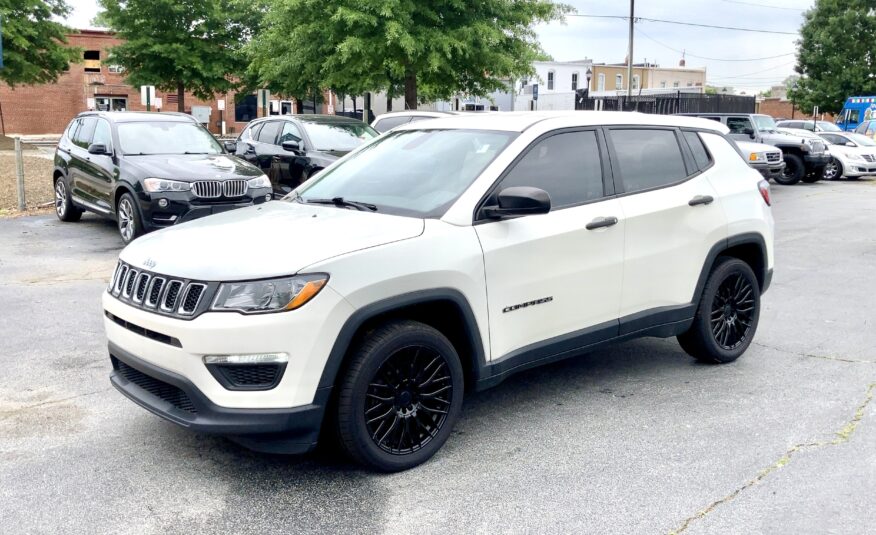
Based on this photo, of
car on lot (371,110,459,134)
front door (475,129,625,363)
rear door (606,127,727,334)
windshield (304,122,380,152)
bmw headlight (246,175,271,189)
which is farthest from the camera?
car on lot (371,110,459,134)

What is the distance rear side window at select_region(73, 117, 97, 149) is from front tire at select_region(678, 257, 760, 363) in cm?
942

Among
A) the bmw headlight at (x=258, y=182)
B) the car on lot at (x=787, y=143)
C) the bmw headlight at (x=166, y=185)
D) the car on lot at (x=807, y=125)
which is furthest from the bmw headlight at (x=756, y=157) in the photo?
the car on lot at (x=807, y=125)

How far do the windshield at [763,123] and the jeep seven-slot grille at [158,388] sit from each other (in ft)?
64.8

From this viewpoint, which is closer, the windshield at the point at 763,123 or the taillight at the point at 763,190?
the taillight at the point at 763,190

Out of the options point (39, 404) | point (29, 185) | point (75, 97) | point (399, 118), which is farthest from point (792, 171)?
point (75, 97)

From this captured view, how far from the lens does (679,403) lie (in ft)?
16.4

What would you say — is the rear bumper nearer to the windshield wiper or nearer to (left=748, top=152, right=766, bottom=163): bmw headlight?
the windshield wiper

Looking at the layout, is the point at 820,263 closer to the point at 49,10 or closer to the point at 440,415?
the point at 440,415

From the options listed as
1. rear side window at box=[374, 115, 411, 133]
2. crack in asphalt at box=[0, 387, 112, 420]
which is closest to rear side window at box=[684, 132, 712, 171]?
crack in asphalt at box=[0, 387, 112, 420]

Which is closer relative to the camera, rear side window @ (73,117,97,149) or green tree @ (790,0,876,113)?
rear side window @ (73,117,97,149)

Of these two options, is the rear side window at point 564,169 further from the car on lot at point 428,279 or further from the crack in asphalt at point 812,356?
the crack in asphalt at point 812,356

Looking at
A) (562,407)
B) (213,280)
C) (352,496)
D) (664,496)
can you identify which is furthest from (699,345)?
(213,280)

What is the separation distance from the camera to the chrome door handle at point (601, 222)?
15.4 ft

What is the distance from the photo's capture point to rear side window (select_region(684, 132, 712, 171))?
18.3 feet
